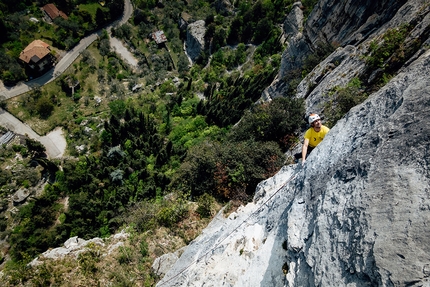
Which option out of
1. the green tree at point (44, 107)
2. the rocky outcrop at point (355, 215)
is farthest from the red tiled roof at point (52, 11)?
the rocky outcrop at point (355, 215)

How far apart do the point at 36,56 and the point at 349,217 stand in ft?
208

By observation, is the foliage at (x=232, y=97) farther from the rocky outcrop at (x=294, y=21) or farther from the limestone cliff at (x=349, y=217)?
the limestone cliff at (x=349, y=217)

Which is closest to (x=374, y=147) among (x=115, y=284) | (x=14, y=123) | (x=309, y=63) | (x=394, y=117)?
(x=394, y=117)

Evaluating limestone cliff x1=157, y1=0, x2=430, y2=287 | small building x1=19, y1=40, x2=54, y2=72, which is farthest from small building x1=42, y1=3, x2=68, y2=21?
limestone cliff x1=157, y1=0, x2=430, y2=287

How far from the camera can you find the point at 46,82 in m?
52.1

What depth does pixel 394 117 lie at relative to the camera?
7.27 meters

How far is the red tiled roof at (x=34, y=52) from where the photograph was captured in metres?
50.5

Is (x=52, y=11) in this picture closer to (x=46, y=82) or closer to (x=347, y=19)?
(x=46, y=82)

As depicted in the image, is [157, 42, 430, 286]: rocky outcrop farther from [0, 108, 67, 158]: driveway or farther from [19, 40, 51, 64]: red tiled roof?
[19, 40, 51, 64]: red tiled roof

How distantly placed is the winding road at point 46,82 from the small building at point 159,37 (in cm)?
787

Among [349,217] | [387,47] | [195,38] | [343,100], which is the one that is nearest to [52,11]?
[195,38]

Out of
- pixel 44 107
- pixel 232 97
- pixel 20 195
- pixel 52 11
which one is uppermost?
pixel 52 11

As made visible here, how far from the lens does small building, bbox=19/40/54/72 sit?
166ft

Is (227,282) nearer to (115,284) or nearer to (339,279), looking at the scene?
(339,279)
